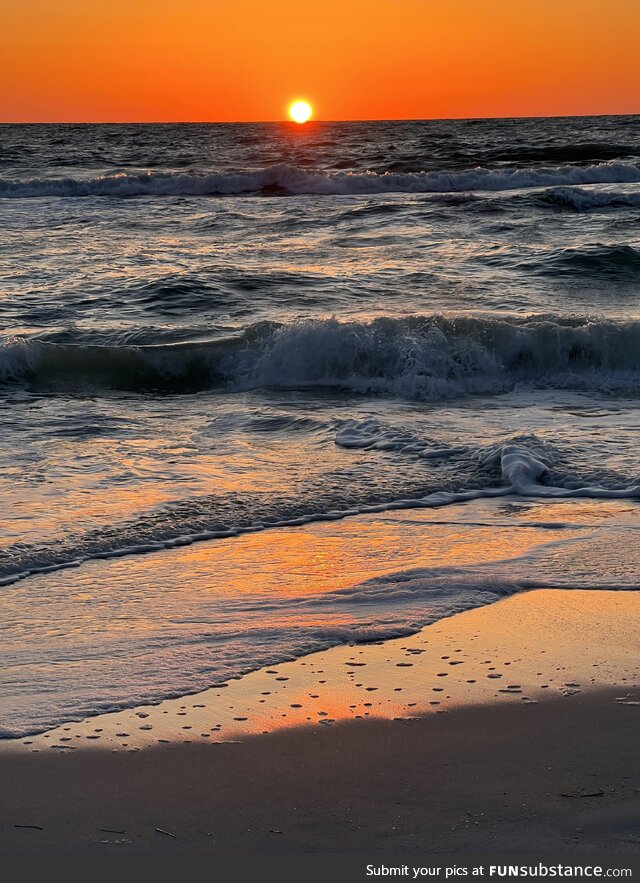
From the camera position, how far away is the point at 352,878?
233 centimetres

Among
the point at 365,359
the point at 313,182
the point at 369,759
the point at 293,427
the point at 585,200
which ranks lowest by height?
the point at 369,759

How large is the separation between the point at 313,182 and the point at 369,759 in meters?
21.8

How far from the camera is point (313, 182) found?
23625mm

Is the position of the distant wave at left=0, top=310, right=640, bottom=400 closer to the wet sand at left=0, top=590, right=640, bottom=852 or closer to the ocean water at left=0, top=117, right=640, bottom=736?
the ocean water at left=0, top=117, right=640, bottom=736

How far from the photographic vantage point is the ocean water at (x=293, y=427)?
3.95 m

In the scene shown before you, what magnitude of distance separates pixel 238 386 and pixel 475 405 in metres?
2.06

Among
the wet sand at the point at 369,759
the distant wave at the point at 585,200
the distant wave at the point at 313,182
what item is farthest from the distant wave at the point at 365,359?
the distant wave at the point at 313,182

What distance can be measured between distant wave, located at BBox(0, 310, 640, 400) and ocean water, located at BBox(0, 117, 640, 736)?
0.09 ft

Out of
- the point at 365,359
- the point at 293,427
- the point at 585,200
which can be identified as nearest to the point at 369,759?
the point at 293,427

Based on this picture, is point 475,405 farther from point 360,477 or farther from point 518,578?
point 518,578

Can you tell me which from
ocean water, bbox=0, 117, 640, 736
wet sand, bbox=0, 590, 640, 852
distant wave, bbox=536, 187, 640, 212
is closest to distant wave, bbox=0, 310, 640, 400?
ocean water, bbox=0, 117, 640, 736

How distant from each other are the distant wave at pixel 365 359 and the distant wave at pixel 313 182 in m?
14.0

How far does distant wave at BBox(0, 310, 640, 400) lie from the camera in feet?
29.6

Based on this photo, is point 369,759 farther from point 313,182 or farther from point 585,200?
point 313,182
